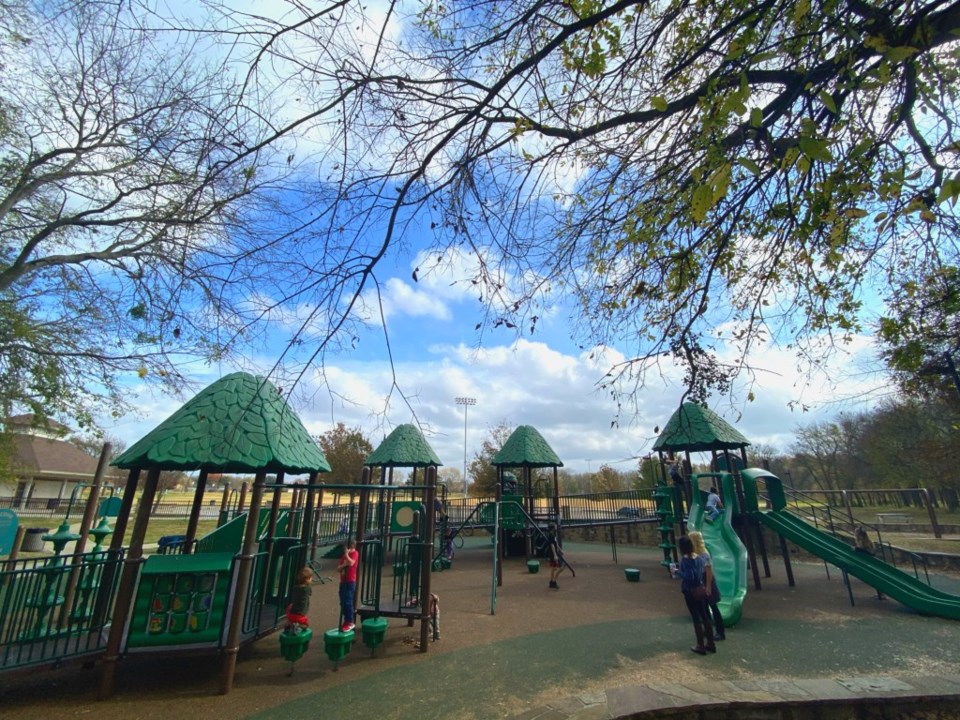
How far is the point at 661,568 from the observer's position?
14.2 m

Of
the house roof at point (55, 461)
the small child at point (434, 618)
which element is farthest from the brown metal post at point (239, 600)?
the house roof at point (55, 461)

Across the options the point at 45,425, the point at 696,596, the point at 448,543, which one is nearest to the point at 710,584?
the point at 696,596

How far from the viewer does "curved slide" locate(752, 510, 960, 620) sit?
8.49 metres

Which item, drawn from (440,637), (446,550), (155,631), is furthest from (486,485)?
(155,631)

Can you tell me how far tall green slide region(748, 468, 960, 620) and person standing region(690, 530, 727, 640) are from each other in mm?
4284

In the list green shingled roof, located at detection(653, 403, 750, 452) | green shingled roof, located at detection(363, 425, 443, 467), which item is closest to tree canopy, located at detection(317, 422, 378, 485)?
green shingled roof, located at detection(363, 425, 443, 467)

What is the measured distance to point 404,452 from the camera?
17.4 meters

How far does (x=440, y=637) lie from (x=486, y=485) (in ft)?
94.9

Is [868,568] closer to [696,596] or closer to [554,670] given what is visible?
[696,596]

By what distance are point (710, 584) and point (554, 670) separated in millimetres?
2781

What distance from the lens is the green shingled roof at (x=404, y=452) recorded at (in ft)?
55.5

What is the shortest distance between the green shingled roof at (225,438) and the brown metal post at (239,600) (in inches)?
21.6

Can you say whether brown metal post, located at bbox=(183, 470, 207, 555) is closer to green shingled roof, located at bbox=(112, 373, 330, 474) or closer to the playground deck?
green shingled roof, located at bbox=(112, 373, 330, 474)

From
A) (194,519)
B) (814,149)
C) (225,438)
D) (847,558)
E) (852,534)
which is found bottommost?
(847,558)
